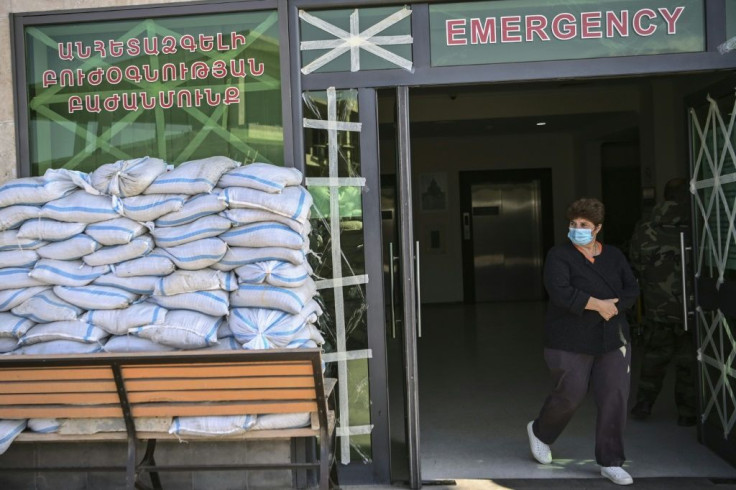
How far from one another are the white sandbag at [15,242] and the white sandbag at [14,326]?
0.32 meters

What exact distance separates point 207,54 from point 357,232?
3.93 ft

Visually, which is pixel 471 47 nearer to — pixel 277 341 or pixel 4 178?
pixel 277 341

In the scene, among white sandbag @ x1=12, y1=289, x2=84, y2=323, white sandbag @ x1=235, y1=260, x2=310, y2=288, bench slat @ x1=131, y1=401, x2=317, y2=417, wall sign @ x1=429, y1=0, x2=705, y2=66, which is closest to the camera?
bench slat @ x1=131, y1=401, x2=317, y2=417

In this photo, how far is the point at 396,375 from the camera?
7004 mm

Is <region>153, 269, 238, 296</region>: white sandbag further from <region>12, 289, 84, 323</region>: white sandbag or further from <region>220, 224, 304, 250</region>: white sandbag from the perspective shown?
<region>12, 289, 84, 323</region>: white sandbag

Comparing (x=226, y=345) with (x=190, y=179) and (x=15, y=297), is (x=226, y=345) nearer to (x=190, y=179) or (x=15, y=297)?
(x=190, y=179)

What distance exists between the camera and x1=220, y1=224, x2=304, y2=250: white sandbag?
11.7 ft

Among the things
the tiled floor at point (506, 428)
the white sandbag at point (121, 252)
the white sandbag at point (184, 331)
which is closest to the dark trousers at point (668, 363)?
the tiled floor at point (506, 428)

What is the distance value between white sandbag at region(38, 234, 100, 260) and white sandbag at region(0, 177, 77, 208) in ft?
0.74

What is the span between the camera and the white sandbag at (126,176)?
3.69m

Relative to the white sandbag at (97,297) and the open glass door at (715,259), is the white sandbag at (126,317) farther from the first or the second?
the open glass door at (715,259)

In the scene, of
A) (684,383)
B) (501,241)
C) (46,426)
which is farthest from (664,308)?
(501,241)

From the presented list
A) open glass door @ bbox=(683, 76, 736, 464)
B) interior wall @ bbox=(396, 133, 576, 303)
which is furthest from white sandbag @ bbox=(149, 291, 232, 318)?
interior wall @ bbox=(396, 133, 576, 303)

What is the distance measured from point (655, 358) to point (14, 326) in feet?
12.4
